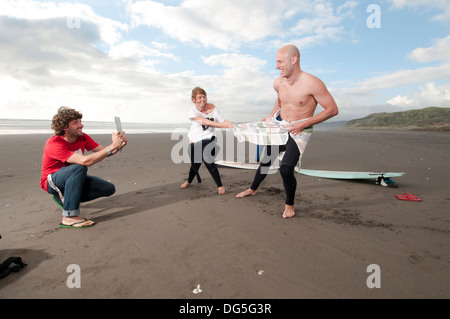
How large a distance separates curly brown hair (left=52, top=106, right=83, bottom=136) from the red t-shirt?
0.14 metres

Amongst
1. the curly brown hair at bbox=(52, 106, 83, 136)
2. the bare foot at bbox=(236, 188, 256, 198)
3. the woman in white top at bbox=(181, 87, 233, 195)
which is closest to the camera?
the curly brown hair at bbox=(52, 106, 83, 136)

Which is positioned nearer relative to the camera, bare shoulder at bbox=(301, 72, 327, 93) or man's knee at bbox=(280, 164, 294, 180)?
bare shoulder at bbox=(301, 72, 327, 93)

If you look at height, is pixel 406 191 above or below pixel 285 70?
below

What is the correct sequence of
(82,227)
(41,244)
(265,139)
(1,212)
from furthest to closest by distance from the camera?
(265,139)
(1,212)
(82,227)
(41,244)

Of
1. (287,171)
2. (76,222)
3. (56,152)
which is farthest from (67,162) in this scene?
(287,171)

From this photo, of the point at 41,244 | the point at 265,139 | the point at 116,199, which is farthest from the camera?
the point at 116,199

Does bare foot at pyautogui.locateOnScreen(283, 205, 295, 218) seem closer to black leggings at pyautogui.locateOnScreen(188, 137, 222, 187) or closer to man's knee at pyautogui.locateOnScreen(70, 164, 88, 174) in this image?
black leggings at pyautogui.locateOnScreen(188, 137, 222, 187)

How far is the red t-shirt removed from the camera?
2.88 meters

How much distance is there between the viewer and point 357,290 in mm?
1742

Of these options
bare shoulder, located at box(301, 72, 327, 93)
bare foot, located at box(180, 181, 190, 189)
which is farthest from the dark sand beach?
bare shoulder, located at box(301, 72, 327, 93)

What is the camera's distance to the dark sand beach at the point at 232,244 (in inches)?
71.1
